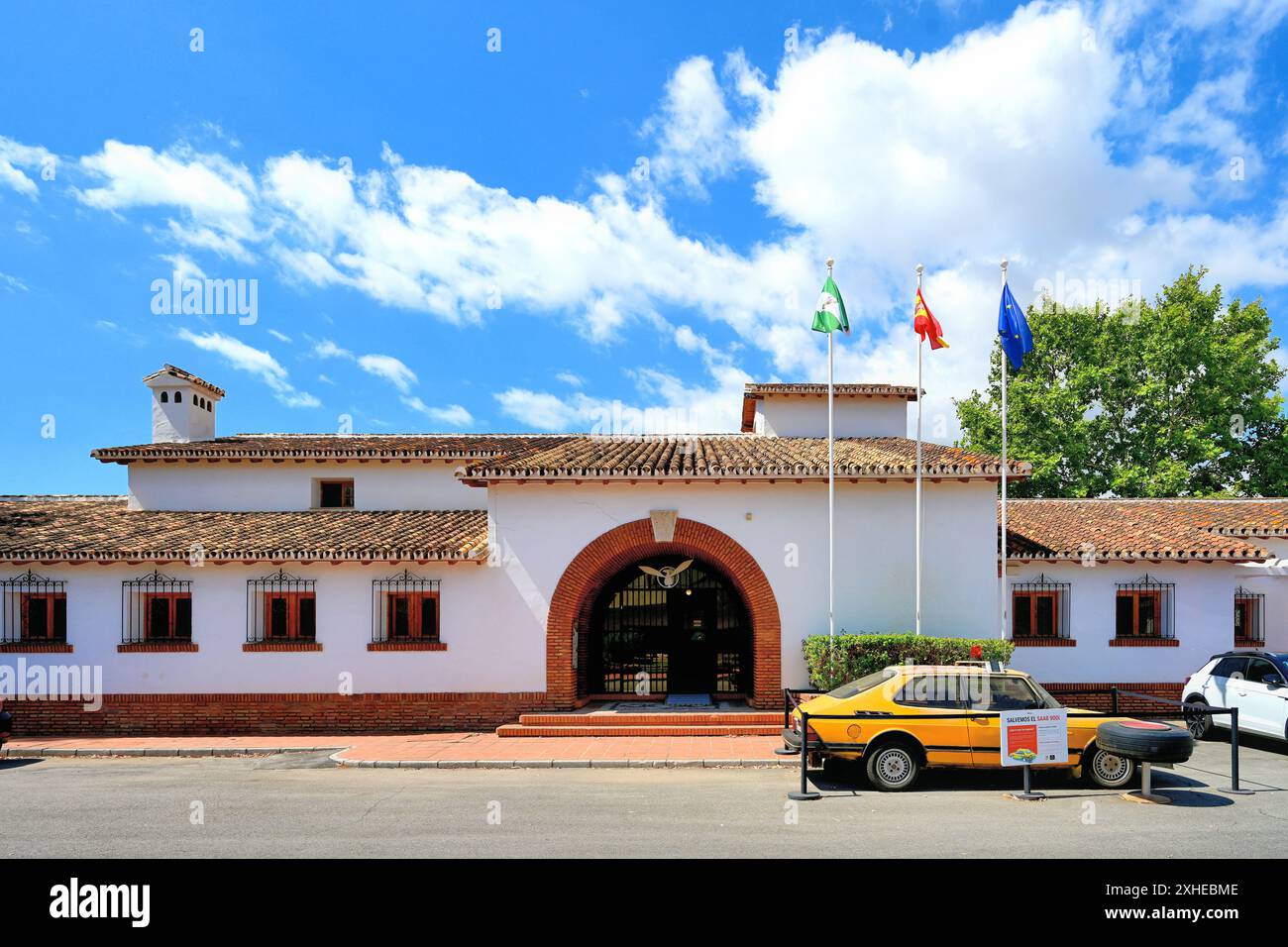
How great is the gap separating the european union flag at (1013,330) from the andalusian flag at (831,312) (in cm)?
276

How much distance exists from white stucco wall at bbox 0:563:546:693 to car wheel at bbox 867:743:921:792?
21.6 ft

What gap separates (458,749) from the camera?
12.5 metres

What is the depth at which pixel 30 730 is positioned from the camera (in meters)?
14.4

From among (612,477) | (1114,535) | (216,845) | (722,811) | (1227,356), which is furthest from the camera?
(1227,356)

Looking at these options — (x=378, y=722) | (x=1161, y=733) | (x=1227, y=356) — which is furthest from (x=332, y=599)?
(x=1227, y=356)

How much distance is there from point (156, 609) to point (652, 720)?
953 centimetres

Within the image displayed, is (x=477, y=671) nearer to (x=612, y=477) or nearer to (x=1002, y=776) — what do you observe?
(x=612, y=477)

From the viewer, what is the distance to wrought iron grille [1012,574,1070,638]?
1554 cm

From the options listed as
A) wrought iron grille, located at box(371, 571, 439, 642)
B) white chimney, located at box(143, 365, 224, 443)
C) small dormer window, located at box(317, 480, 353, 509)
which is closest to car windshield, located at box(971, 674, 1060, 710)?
wrought iron grille, located at box(371, 571, 439, 642)

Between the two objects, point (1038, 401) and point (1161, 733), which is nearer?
point (1161, 733)

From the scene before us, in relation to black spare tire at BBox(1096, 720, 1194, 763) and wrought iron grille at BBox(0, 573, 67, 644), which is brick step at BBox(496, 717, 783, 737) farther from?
wrought iron grille at BBox(0, 573, 67, 644)

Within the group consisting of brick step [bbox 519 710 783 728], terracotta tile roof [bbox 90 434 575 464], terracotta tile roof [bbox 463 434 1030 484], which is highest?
terracotta tile roof [bbox 90 434 575 464]

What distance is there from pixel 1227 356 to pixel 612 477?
84.2ft

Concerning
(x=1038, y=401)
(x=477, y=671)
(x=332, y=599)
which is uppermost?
(x=1038, y=401)
